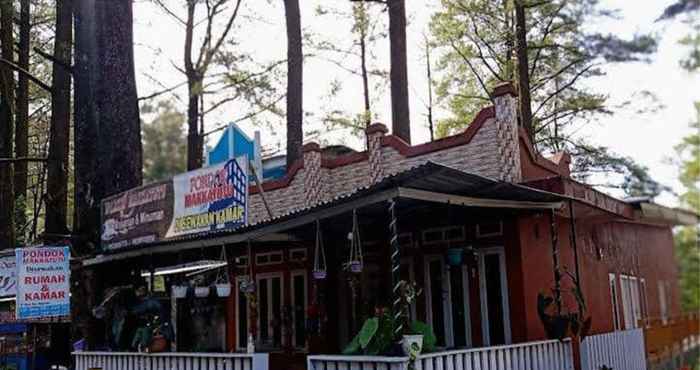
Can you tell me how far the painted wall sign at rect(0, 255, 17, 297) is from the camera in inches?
480

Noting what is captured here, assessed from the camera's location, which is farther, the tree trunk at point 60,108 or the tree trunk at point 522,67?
the tree trunk at point 60,108

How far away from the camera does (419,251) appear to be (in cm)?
1116

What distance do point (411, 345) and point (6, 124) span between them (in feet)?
48.9

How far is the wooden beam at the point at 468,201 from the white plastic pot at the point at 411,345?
1.40 meters

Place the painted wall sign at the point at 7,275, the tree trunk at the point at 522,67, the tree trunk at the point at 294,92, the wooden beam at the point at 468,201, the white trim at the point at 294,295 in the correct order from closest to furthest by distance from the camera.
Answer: the wooden beam at the point at 468,201 → the painted wall sign at the point at 7,275 → the white trim at the point at 294,295 → the tree trunk at the point at 522,67 → the tree trunk at the point at 294,92

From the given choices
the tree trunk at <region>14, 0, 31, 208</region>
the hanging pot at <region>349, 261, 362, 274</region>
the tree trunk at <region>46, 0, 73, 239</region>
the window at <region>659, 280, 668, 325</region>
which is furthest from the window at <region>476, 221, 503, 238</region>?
the tree trunk at <region>14, 0, 31, 208</region>

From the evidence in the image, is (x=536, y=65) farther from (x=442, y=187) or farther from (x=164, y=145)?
(x=164, y=145)

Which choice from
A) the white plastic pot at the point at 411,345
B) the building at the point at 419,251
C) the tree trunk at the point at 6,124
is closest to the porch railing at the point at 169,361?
the building at the point at 419,251

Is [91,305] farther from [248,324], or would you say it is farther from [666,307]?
[666,307]

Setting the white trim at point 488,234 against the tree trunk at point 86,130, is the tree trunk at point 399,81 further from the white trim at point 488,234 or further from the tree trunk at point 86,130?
the tree trunk at point 86,130

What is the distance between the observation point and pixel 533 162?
35.8 feet

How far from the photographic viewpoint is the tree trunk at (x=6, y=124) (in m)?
17.2

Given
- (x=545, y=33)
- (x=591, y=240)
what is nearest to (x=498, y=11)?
(x=545, y=33)

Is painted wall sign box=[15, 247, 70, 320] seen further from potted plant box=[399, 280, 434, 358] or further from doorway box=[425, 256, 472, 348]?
potted plant box=[399, 280, 434, 358]
